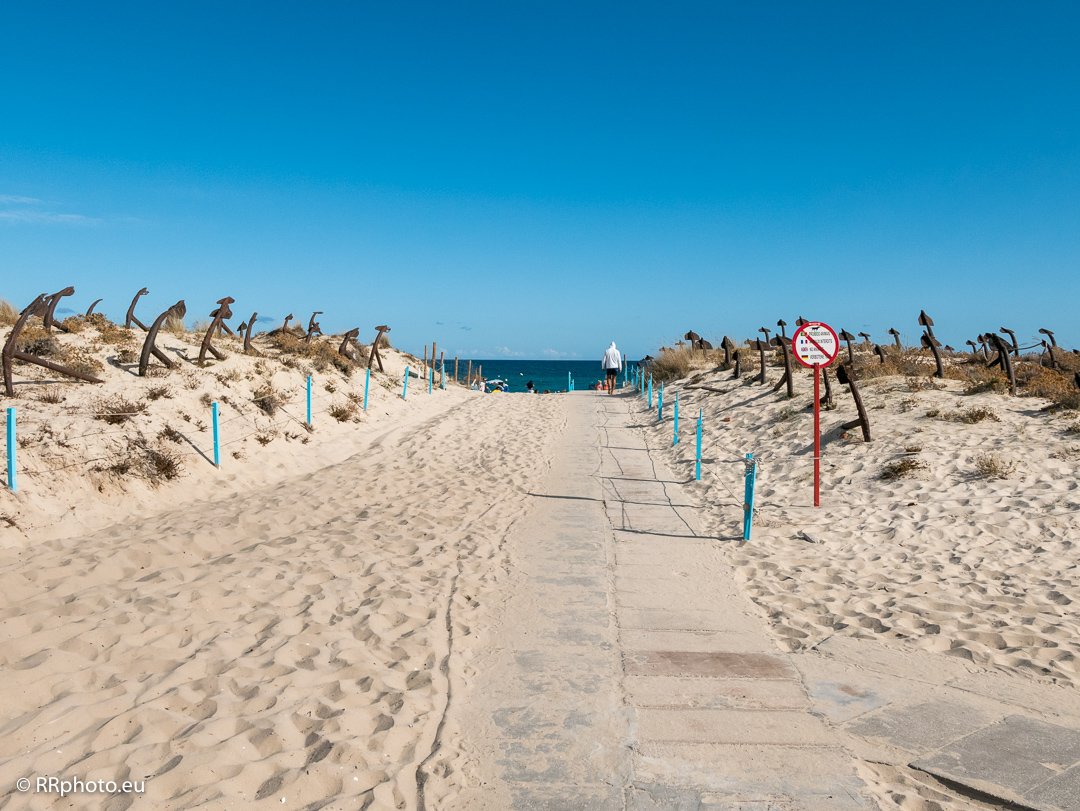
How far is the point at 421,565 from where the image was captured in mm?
7582

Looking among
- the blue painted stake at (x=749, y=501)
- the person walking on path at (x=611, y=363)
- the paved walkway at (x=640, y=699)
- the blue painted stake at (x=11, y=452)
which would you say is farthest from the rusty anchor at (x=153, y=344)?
the person walking on path at (x=611, y=363)

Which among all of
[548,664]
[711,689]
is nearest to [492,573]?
[548,664]

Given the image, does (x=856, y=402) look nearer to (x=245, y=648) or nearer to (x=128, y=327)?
(x=245, y=648)

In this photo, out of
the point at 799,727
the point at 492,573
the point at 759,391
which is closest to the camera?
the point at 799,727

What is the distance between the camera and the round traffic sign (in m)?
10.2

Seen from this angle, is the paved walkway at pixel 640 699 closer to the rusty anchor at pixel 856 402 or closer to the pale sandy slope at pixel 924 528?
the pale sandy slope at pixel 924 528

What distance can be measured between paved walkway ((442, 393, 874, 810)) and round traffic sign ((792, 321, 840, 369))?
3.52 meters

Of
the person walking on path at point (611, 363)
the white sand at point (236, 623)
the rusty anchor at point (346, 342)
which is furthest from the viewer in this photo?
the person walking on path at point (611, 363)

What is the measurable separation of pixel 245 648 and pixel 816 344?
8.38 metres

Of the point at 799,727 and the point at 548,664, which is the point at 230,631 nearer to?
the point at 548,664

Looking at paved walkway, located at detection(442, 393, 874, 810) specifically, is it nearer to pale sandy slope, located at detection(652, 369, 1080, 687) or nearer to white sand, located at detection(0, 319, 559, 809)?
white sand, located at detection(0, 319, 559, 809)

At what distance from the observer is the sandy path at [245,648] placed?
3.76m

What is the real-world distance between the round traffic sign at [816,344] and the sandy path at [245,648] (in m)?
4.73

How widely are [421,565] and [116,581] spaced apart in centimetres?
292
